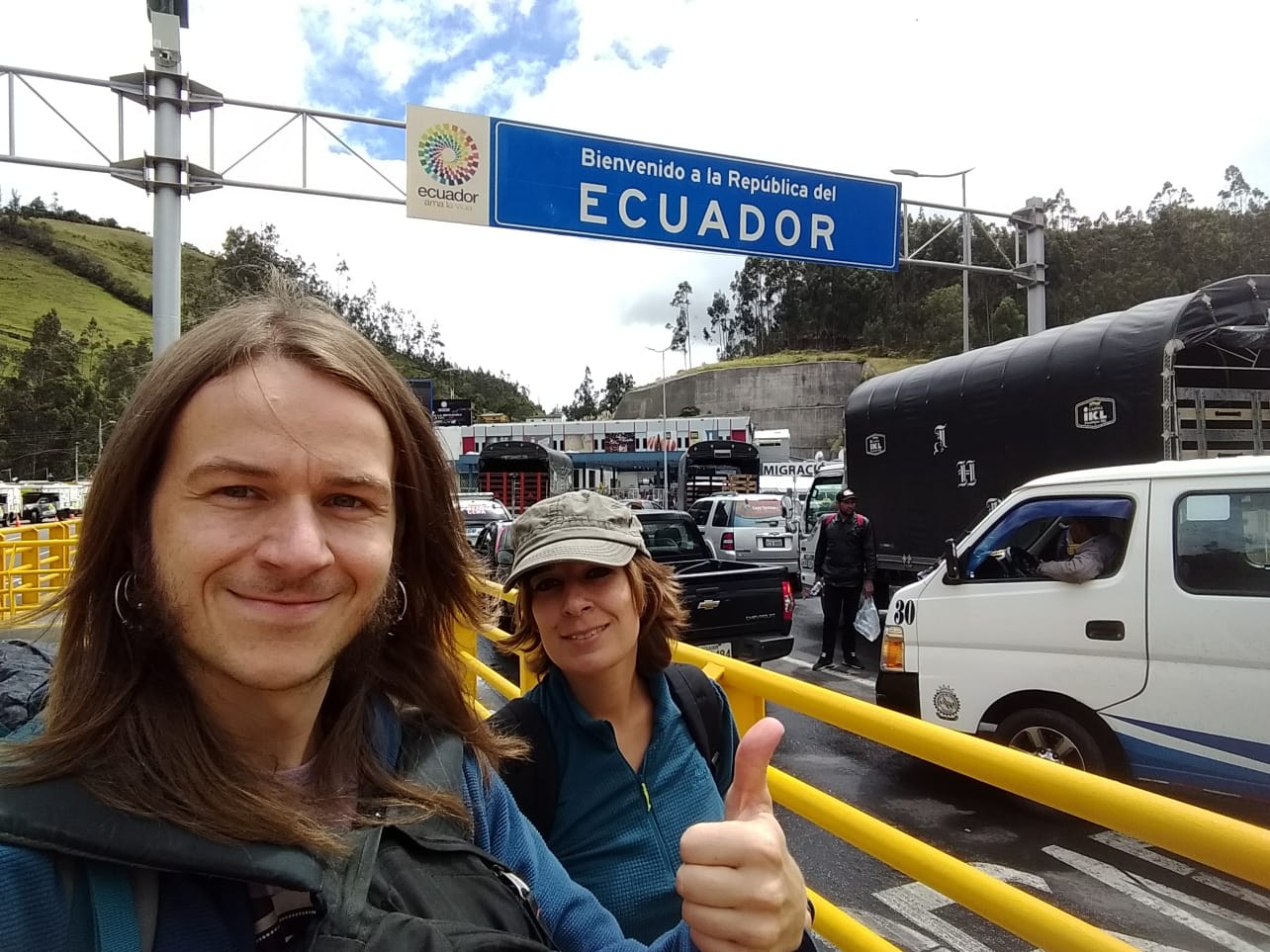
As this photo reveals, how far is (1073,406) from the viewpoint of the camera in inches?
303

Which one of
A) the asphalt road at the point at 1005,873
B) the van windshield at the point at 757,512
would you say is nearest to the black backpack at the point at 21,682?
the asphalt road at the point at 1005,873

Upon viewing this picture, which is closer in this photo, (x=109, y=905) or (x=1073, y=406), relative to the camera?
(x=109, y=905)

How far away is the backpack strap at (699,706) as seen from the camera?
1865 millimetres

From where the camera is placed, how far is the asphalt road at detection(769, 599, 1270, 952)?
10.8 feet

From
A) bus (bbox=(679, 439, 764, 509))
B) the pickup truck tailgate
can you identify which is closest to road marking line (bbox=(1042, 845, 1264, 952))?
the pickup truck tailgate

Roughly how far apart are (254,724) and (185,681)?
0.10m

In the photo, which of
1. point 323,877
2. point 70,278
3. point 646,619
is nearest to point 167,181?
point 646,619

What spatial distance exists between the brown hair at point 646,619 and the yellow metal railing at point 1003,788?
0.27 m

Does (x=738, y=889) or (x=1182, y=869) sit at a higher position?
(x=738, y=889)

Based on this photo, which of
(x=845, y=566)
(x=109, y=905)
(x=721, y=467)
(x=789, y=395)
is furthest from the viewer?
(x=789, y=395)

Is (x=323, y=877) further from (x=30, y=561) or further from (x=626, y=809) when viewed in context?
(x=30, y=561)

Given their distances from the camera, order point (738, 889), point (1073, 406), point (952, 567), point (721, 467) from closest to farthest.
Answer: point (738, 889) → point (952, 567) → point (1073, 406) → point (721, 467)

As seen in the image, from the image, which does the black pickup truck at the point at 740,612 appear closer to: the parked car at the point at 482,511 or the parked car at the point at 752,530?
the parked car at the point at 752,530

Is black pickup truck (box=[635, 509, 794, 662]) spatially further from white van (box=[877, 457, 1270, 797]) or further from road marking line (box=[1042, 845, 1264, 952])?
road marking line (box=[1042, 845, 1264, 952])
